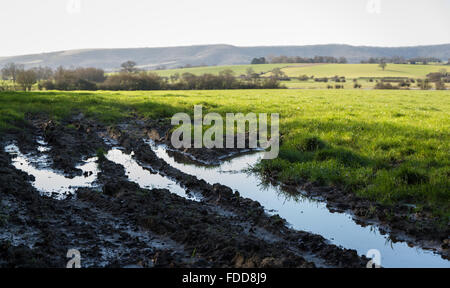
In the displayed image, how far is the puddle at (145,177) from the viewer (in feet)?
25.0

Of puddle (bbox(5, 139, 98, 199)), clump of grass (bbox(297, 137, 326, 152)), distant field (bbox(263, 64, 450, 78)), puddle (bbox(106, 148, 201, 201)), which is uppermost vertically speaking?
distant field (bbox(263, 64, 450, 78))

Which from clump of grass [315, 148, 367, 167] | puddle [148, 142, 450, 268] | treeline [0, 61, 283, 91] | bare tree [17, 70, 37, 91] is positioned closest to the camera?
puddle [148, 142, 450, 268]

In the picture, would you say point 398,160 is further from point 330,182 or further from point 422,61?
point 422,61

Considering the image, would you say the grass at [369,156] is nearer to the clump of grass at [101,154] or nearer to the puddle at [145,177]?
the puddle at [145,177]

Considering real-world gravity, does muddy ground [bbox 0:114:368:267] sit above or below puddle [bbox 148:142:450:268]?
above

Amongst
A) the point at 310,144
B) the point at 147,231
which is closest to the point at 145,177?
the point at 147,231

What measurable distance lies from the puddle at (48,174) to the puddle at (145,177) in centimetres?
74

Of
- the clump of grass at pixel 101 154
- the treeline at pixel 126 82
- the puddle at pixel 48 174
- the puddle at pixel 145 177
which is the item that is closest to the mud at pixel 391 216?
the puddle at pixel 145 177

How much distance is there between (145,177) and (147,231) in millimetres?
3306

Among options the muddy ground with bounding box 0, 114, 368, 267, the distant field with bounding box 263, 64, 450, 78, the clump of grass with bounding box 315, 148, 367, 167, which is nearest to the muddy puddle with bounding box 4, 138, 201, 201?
the muddy ground with bounding box 0, 114, 368, 267

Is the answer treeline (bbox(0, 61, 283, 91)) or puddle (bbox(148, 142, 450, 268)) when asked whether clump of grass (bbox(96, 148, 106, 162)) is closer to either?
puddle (bbox(148, 142, 450, 268))

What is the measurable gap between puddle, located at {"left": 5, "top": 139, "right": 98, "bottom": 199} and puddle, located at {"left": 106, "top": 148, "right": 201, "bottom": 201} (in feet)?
2.42

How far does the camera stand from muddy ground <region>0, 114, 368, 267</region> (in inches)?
176

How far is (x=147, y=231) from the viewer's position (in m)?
5.36
